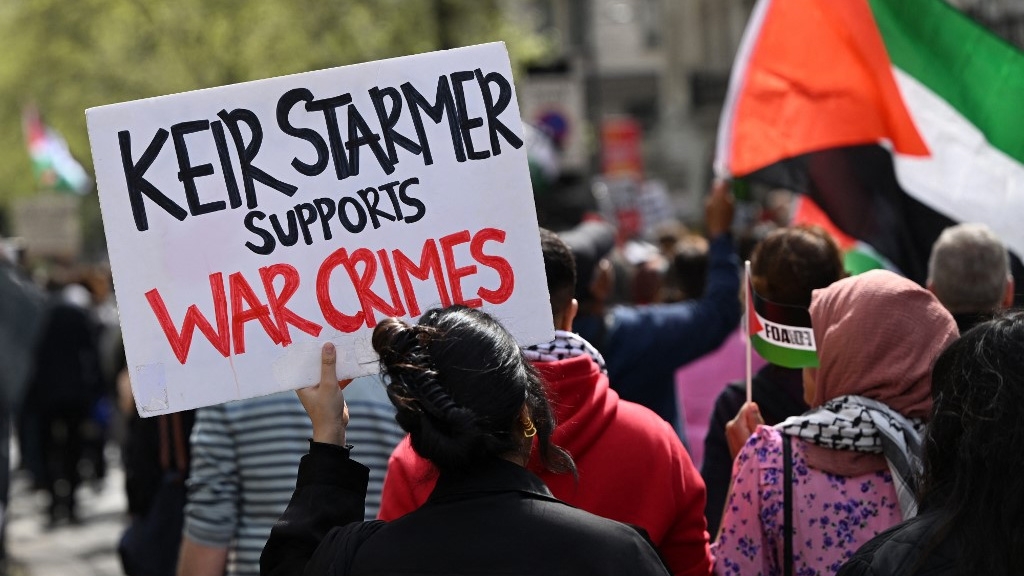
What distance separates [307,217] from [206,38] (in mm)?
21844

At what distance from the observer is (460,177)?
118 inches

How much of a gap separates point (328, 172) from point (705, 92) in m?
35.5

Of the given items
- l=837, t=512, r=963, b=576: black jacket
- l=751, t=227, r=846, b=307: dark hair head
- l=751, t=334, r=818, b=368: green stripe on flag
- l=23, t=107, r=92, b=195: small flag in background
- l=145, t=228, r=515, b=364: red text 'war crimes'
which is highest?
l=23, t=107, r=92, b=195: small flag in background

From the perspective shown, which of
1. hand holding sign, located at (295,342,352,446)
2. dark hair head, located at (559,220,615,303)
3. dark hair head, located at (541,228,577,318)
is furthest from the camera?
dark hair head, located at (559,220,615,303)

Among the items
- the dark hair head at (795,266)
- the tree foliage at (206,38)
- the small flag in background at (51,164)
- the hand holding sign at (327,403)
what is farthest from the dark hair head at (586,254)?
the small flag in background at (51,164)

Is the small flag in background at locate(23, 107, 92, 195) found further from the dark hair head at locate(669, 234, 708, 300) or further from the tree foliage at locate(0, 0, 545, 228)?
the dark hair head at locate(669, 234, 708, 300)

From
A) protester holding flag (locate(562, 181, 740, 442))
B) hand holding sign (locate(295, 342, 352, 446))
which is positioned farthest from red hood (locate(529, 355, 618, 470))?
protester holding flag (locate(562, 181, 740, 442))

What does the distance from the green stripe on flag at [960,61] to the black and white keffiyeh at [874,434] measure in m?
2.32

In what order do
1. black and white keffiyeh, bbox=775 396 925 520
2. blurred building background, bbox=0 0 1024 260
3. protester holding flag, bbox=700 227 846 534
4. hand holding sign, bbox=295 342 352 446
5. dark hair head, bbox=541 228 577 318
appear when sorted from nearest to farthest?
hand holding sign, bbox=295 342 352 446
black and white keffiyeh, bbox=775 396 925 520
dark hair head, bbox=541 228 577 318
protester holding flag, bbox=700 227 846 534
blurred building background, bbox=0 0 1024 260

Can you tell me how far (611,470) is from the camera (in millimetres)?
3080

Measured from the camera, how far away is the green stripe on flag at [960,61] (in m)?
5.10

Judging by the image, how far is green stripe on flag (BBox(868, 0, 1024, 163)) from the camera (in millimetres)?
5102

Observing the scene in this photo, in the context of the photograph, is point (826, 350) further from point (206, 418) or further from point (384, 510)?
point (206, 418)

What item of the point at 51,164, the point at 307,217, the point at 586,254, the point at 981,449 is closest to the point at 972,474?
the point at 981,449
